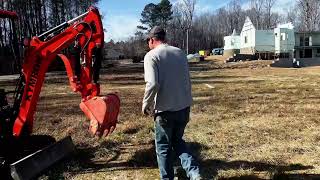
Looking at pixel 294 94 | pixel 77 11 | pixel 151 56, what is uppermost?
pixel 77 11

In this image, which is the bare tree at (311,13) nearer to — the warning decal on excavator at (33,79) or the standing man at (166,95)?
the warning decal on excavator at (33,79)

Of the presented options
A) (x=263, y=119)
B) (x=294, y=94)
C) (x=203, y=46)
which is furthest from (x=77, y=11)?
(x=263, y=119)

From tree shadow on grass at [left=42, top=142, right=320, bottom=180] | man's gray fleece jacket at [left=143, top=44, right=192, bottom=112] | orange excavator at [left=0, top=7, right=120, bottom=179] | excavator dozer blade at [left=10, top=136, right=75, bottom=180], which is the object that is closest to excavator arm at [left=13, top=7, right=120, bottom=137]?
orange excavator at [left=0, top=7, right=120, bottom=179]

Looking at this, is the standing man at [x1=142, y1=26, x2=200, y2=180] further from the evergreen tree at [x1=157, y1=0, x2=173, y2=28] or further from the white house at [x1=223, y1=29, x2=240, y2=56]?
the evergreen tree at [x1=157, y1=0, x2=173, y2=28]

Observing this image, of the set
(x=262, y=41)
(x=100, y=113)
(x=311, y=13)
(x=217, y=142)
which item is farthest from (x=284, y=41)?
(x=100, y=113)

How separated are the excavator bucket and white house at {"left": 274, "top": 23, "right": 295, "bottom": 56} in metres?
59.8

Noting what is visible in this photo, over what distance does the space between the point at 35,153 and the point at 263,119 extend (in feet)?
19.4

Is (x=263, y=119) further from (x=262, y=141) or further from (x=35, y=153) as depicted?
(x=35, y=153)

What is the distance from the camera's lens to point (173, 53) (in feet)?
19.0

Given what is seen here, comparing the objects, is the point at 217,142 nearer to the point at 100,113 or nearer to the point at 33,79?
the point at 100,113

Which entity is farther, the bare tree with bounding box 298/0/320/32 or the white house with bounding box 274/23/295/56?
the bare tree with bounding box 298/0/320/32

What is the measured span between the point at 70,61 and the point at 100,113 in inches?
39.4

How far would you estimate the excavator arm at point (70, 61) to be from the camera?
7.07m

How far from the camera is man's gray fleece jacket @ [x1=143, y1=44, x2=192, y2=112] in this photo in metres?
5.67
